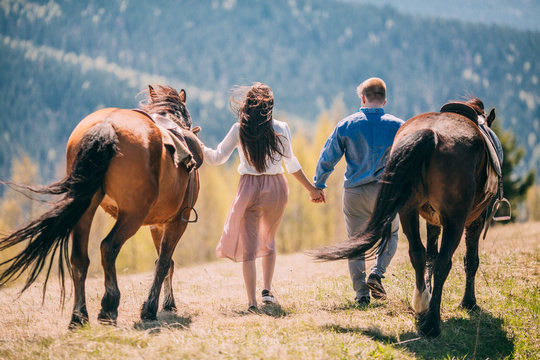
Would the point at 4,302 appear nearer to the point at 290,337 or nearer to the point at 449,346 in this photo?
the point at 290,337

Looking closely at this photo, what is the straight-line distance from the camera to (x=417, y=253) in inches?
168

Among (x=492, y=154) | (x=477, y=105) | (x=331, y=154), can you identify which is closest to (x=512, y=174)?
(x=477, y=105)

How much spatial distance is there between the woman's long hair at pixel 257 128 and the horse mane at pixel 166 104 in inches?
26.3

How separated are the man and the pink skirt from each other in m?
0.67

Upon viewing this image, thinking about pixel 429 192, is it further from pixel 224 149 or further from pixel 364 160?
pixel 224 149

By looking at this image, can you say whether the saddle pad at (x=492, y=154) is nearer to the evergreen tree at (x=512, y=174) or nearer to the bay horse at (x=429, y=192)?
the bay horse at (x=429, y=192)

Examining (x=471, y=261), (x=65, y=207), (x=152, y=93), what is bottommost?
(x=471, y=261)

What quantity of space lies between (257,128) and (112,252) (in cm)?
190

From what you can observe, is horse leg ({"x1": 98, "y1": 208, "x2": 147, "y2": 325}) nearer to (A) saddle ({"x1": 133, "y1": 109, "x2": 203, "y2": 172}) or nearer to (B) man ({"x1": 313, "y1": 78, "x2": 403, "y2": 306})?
(A) saddle ({"x1": 133, "y1": 109, "x2": 203, "y2": 172})

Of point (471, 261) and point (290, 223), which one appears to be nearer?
point (471, 261)

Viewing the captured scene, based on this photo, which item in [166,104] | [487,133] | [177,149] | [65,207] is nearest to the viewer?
[65,207]

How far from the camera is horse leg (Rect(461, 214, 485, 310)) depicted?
4855 millimetres

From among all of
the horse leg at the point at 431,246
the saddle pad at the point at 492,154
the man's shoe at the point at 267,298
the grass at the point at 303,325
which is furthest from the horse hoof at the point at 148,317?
the saddle pad at the point at 492,154

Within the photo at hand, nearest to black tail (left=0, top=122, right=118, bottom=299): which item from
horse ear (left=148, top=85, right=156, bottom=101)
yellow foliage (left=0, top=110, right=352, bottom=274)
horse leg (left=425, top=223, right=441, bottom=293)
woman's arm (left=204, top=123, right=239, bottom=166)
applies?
woman's arm (left=204, top=123, right=239, bottom=166)
